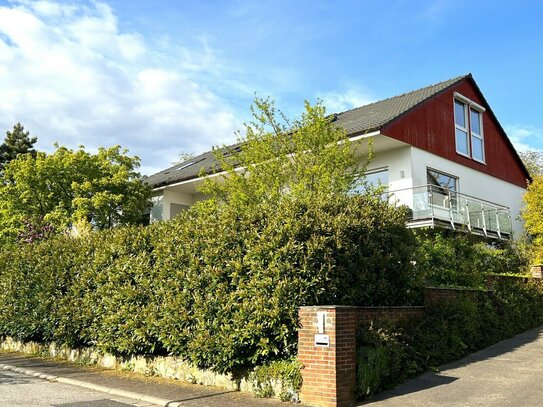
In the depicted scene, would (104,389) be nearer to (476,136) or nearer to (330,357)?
(330,357)

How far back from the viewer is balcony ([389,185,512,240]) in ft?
55.3

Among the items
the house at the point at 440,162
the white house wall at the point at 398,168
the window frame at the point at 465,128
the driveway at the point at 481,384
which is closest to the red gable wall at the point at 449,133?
the house at the point at 440,162

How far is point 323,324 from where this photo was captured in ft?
25.0

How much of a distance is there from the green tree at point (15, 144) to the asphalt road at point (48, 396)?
114 feet

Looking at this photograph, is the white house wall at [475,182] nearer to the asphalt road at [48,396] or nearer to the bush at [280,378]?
the bush at [280,378]

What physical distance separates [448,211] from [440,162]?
3.14 m

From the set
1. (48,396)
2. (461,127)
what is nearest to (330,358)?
(48,396)

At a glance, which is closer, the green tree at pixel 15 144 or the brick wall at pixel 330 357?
the brick wall at pixel 330 357

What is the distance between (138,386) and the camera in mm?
9336

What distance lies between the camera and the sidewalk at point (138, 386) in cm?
800

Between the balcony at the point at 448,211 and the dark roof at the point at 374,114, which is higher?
the dark roof at the point at 374,114

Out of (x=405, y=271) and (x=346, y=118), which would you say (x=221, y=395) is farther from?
(x=346, y=118)

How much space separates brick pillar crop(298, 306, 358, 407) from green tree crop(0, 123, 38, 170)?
38.6m

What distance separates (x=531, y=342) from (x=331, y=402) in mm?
6249
